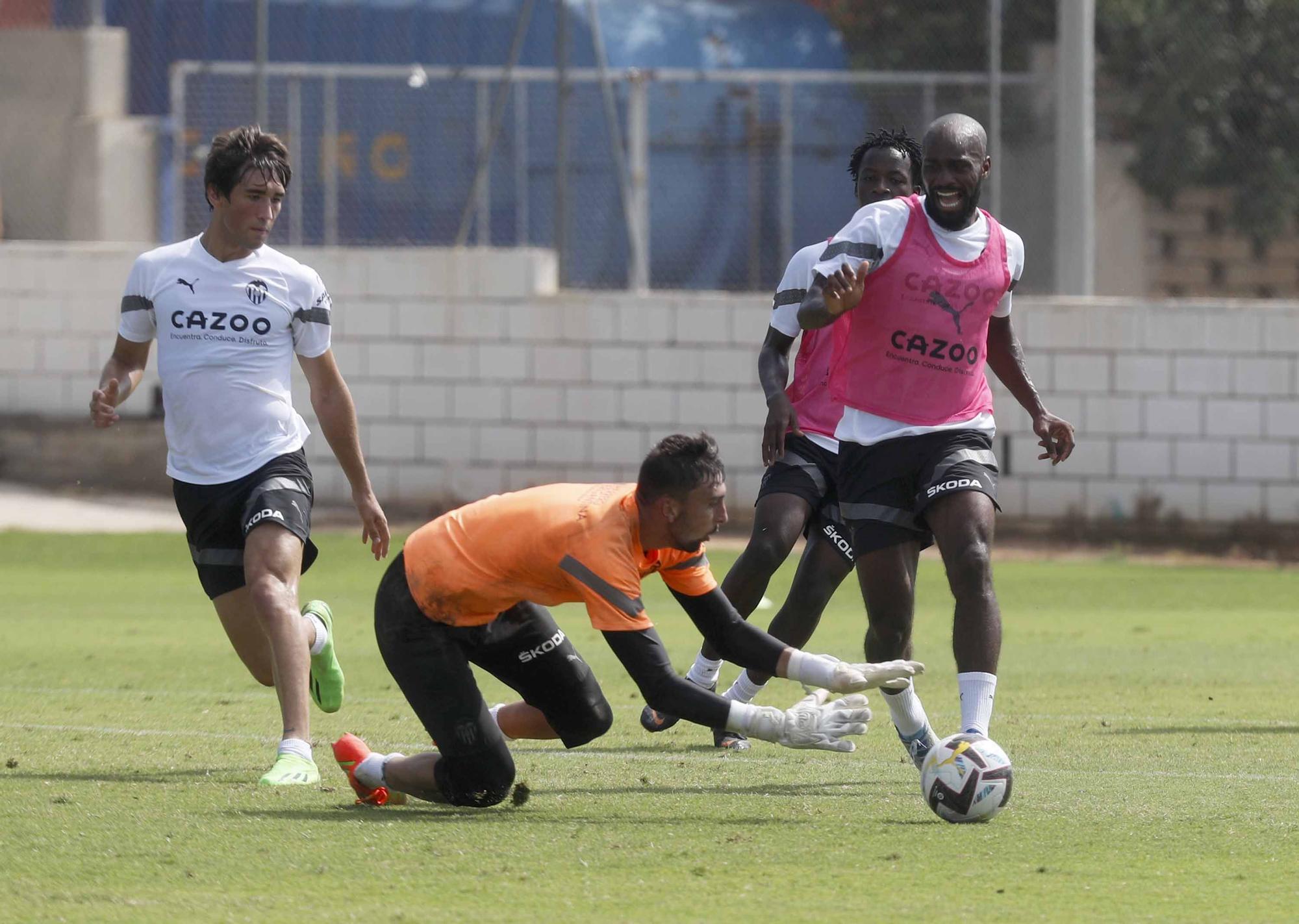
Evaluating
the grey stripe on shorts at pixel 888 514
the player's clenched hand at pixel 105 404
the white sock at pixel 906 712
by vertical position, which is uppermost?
the player's clenched hand at pixel 105 404

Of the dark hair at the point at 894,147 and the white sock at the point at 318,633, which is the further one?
the dark hair at the point at 894,147

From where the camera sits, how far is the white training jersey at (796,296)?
21.1ft

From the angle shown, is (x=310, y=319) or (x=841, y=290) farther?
(x=310, y=319)

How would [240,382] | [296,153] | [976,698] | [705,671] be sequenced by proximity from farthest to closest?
1. [296,153]
2. [705,671]
3. [240,382]
4. [976,698]

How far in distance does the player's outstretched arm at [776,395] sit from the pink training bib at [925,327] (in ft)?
0.86

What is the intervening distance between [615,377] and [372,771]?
11.8 metres

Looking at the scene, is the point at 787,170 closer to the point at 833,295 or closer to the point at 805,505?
the point at 805,505

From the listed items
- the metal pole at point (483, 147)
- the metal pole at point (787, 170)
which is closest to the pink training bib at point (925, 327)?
the metal pole at point (787, 170)

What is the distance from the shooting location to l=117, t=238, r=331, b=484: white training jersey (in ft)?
21.6

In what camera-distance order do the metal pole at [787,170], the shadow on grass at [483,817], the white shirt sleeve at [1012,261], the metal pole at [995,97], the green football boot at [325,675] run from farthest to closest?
1. the metal pole at [787,170]
2. the metal pole at [995,97]
3. the green football boot at [325,675]
4. the white shirt sleeve at [1012,261]
5. the shadow on grass at [483,817]

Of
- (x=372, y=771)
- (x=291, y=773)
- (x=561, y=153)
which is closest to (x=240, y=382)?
(x=291, y=773)

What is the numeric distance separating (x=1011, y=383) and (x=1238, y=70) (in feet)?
41.1

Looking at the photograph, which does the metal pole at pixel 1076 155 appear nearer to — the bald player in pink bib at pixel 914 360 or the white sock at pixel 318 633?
the bald player in pink bib at pixel 914 360

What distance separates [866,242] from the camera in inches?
240
